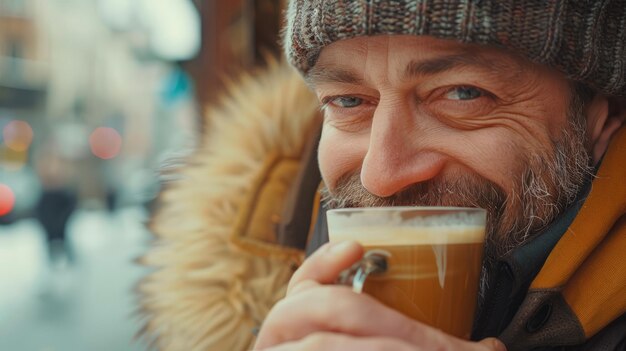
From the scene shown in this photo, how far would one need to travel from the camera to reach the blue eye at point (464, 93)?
54.9 inches

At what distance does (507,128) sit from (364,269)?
0.54 meters

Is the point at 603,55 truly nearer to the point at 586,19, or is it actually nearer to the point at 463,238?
the point at 586,19

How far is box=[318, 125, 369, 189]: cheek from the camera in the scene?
153 cm

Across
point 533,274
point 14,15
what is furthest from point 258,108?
point 14,15

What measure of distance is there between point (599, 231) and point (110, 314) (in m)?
5.70

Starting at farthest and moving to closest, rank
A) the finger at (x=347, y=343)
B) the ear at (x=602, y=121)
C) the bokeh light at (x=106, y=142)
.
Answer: the bokeh light at (x=106, y=142), the ear at (x=602, y=121), the finger at (x=347, y=343)

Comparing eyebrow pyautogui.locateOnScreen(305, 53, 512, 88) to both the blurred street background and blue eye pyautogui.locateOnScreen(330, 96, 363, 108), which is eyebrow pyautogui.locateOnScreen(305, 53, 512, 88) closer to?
blue eye pyautogui.locateOnScreen(330, 96, 363, 108)

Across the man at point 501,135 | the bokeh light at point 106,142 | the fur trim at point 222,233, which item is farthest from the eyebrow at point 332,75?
the bokeh light at point 106,142

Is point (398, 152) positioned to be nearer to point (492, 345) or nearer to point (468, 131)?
point (468, 131)

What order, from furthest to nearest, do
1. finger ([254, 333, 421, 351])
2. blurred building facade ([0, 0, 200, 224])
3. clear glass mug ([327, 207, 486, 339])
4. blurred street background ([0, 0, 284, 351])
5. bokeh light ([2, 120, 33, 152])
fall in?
bokeh light ([2, 120, 33, 152]) → blurred building facade ([0, 0, 200, 224]) → blurred street background ([0, 0, 284, 351]) → clear glass mug ([327, 207, 486, 339]) → finger ([254, 333, 421, 351])

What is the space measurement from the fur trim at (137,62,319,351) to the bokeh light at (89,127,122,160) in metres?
18.0

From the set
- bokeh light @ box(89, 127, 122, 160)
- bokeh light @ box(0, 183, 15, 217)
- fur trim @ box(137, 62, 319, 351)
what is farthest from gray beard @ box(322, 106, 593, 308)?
bokeh light @ box(89, 127, 122, 160)

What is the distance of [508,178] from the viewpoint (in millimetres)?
1374

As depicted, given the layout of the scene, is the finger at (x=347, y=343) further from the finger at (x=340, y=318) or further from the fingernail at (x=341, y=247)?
the fingernail at (x=341, y=247)
